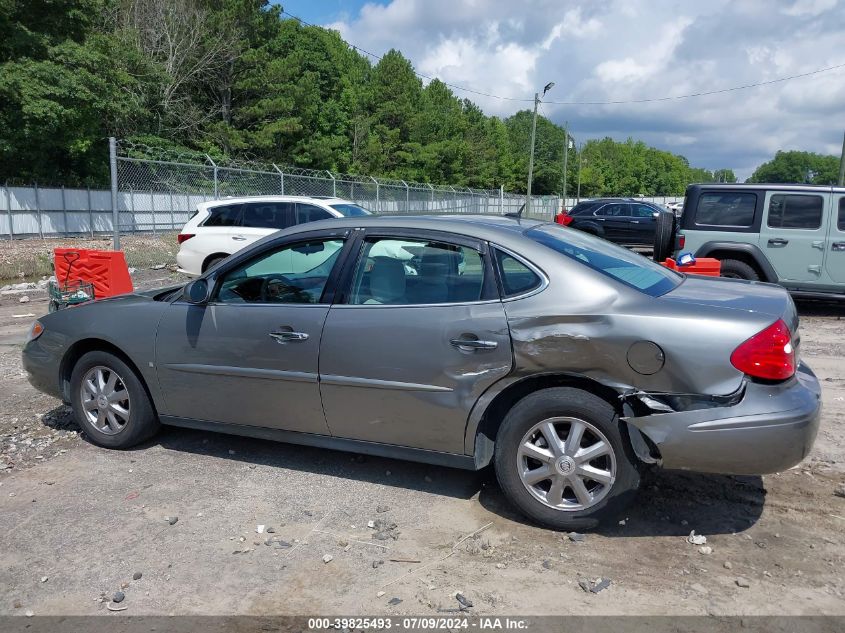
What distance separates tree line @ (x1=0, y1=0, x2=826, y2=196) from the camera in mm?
23453

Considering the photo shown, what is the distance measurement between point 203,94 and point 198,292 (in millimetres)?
34926

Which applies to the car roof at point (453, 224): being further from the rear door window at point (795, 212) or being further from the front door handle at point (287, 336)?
the rear door window at point (795, 212)

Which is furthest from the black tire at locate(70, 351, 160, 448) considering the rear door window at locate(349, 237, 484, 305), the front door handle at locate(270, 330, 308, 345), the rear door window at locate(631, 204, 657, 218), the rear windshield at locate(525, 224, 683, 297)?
the rear door window at locate(631, 204, 657, 218)

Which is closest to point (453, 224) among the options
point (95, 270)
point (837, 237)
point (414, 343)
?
point (414, 343)

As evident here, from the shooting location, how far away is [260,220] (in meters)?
12.0

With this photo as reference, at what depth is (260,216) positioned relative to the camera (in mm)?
12055

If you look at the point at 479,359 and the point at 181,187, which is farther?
the point at 181,187

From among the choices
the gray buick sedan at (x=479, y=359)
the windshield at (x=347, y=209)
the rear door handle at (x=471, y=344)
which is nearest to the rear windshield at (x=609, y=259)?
the gray buick sedan at (x=479, y=359)

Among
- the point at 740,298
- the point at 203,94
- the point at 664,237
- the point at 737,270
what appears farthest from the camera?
the point at 203,94

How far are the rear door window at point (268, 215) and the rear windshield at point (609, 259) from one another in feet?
26.6

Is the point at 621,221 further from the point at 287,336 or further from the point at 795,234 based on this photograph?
the point at 287,336

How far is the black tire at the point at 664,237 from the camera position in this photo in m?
10.7

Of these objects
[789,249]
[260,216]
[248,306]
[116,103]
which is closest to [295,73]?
[116,103]

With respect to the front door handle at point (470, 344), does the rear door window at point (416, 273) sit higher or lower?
higher
